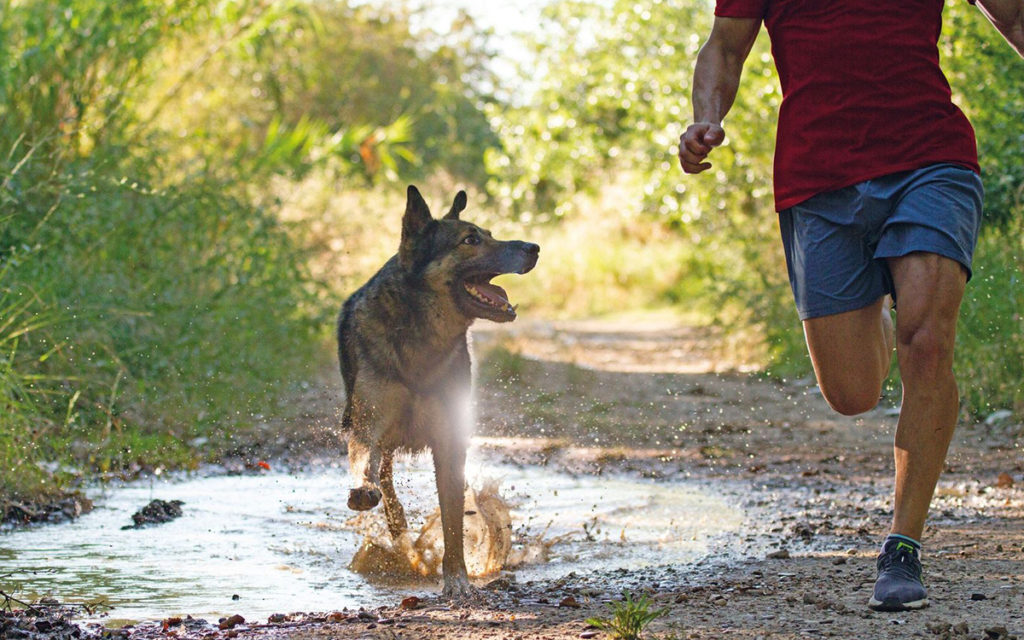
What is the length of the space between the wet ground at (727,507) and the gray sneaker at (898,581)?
0.06 m

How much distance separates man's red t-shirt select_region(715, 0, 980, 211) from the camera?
3760mm

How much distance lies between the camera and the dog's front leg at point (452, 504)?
15.1 ft

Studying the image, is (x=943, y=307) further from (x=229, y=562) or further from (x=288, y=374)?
(x=288, y=374)

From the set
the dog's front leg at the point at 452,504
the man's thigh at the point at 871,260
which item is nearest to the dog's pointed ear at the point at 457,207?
the dog's front leg at the point at 452,504

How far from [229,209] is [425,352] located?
563cm

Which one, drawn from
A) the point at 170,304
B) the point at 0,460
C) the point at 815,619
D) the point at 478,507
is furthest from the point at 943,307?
the point at 170,304

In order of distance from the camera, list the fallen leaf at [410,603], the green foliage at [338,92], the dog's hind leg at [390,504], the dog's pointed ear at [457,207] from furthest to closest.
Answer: the green foliage at [338,92] → the dog's pointed ear at [457,207] → the dog's hind leg at [390,504] → the fallen leaf at [410,603]

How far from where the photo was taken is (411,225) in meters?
Result: 5.05

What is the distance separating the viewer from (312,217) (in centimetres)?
1268

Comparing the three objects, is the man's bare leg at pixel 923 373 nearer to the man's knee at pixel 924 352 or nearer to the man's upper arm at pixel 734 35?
the man's knee at pixel 924 352

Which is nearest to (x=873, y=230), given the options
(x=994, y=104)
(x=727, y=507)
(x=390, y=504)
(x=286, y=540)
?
(x=390, y=504)

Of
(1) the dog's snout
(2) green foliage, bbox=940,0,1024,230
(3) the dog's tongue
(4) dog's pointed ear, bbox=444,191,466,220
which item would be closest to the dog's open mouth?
(3) the dog's tongue

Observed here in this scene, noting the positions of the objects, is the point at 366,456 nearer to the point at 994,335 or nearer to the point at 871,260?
the point at 871,260

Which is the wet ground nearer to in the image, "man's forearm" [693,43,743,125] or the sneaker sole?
the sneaker sole
